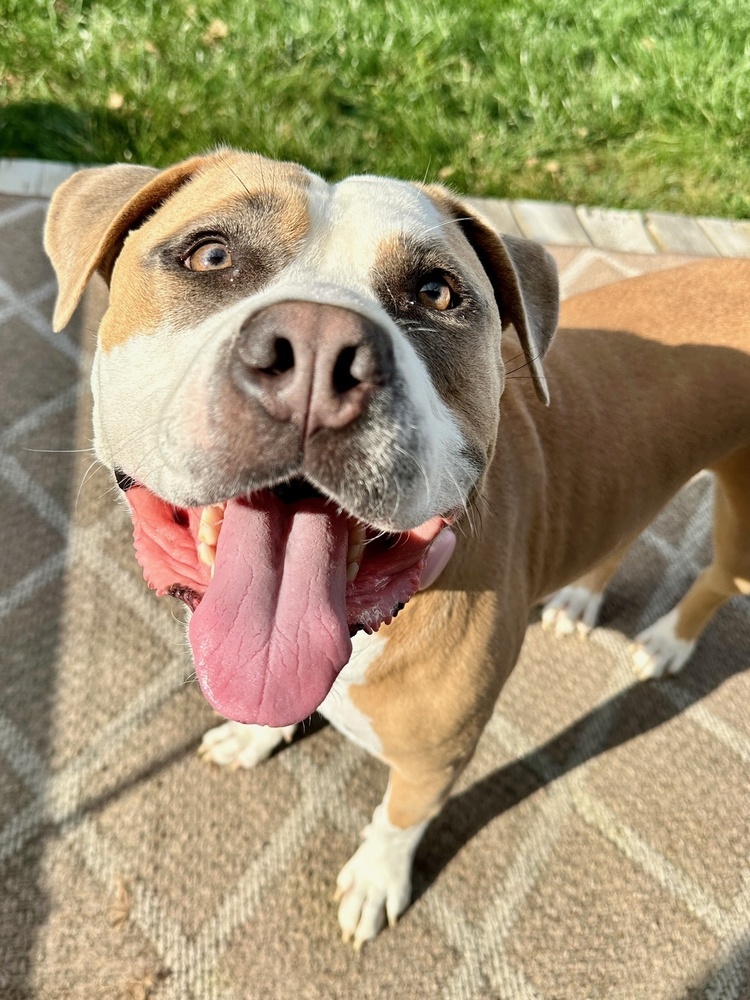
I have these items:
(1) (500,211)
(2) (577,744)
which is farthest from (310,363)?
(1) (500,211)

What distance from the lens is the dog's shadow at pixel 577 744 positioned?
7.55 feet

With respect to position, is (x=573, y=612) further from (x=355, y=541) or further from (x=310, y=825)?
(x=355, y=541)

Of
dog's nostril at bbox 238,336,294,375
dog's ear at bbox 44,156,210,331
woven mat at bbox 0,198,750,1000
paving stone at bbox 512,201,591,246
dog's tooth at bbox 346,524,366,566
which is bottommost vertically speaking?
woven mat at bbox 0,198,750,1000

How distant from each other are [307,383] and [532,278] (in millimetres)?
942

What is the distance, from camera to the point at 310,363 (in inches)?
42.2

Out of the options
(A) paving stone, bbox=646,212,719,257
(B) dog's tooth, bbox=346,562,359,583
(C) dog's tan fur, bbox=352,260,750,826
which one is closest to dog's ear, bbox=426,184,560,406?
(C) dog's tan fur, bbox=352,260,750,826

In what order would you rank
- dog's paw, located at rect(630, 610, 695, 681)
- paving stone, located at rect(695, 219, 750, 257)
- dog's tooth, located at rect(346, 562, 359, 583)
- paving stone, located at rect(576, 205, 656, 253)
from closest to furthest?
dog's tooth, located at rect(346, 562, 359, 583), dog's paw, located at rect(630, 610, 695, 681), paving stone, located at rect(576, 205, 656, 253), paving stone, located at rect(695, 219, 750, 257)

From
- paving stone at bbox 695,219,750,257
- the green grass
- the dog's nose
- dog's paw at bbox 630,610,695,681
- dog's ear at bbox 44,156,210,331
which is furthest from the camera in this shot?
paving stone at bbox 695,219,750,257

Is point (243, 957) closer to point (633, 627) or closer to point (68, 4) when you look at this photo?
point (633, 627)

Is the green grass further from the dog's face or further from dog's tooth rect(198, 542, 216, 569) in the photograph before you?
dog's tooth rect(198, 542, 216, 569)

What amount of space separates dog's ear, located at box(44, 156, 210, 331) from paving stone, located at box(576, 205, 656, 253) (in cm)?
336

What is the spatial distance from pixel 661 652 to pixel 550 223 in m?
2.83

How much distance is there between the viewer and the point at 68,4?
4.59m

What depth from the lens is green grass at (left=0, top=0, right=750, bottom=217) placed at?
4211 mm
